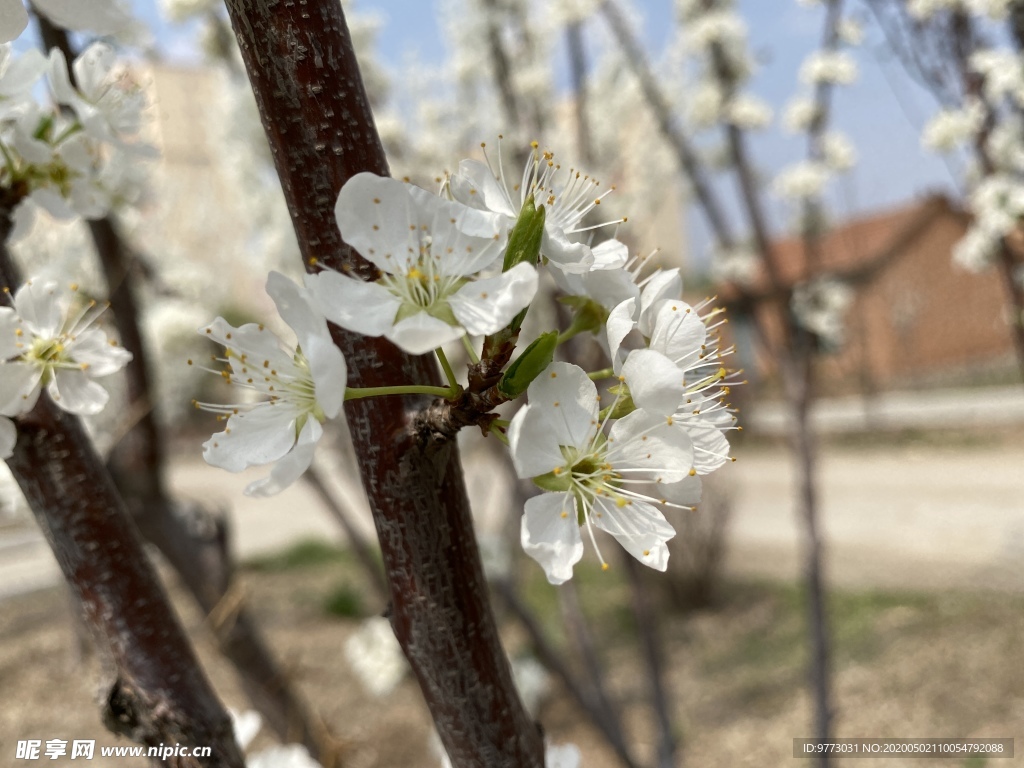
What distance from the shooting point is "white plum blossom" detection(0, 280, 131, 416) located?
722 mm

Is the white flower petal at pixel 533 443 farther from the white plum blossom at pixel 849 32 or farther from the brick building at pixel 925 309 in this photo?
A: the brick building at pixel 925 309

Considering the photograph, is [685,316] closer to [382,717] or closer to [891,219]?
[382,717]

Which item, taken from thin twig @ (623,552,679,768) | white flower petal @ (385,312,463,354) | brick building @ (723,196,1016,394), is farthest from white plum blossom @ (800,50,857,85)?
brick building @ (723,196,1016,394)

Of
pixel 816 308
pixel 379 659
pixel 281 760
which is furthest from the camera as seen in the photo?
pixel 379 659

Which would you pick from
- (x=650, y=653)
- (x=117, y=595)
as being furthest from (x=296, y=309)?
(x=650, y=653)

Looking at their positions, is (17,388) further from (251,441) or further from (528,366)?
(528,366)

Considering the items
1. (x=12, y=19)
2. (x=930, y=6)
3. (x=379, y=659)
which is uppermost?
(x=930, y=6)

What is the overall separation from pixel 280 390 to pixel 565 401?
25cm

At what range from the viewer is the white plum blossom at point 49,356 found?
72cm

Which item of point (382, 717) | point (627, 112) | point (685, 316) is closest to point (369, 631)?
point (382, 717)

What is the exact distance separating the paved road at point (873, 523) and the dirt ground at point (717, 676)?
684 millimetres

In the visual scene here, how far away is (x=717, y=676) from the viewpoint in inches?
194

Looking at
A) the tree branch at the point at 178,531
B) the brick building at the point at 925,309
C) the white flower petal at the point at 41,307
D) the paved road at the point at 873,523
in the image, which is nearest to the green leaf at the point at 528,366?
the white flower petal at the point at 41,307

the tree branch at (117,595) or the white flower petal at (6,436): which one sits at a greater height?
the white flower petal at (6,436)
